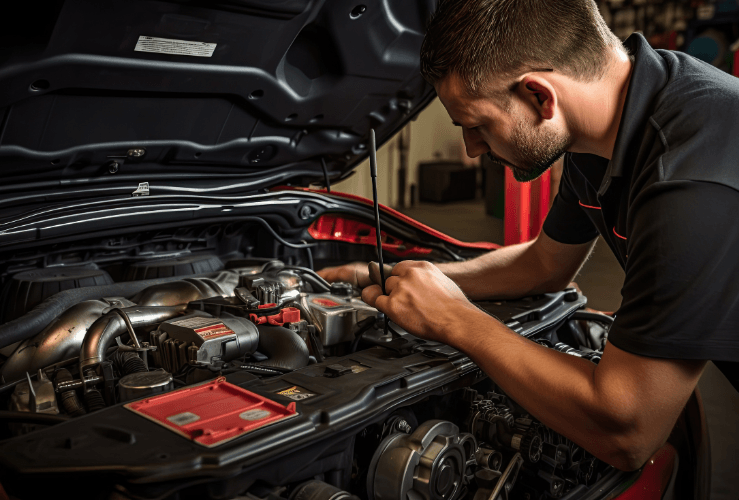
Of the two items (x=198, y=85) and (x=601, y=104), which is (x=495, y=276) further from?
(x=198, y=85)

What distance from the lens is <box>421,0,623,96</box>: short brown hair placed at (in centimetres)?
98

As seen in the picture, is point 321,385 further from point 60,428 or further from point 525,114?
point 525,114

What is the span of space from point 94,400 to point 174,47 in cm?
79

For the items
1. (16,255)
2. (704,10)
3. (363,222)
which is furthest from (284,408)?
(704,10)

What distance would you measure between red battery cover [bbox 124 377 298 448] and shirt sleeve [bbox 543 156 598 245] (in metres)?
0.90

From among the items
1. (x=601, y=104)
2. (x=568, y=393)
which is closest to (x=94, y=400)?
(x=568, y=393)

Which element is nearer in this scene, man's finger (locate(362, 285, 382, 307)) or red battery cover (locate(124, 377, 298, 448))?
red battery cover (locate(124, 377, 298, 448))

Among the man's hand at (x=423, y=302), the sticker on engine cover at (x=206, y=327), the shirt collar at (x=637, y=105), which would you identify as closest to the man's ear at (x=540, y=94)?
the shirt collar at (x=637, y=105)

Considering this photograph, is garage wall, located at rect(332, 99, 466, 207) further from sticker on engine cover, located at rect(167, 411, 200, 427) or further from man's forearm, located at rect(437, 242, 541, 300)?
sticker on engine cover, located at rect(167, 411, 200, 427)

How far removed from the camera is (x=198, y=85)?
1.53 m

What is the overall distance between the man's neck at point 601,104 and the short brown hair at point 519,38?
1.0 inches

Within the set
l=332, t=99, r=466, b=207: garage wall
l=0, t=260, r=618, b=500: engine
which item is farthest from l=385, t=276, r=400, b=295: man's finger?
l=332, t=99, r=466, b=207: garage wall

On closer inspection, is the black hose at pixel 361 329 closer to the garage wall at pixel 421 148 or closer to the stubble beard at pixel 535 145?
the stubble beard at pixel 535 145

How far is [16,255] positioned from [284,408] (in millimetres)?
1007
